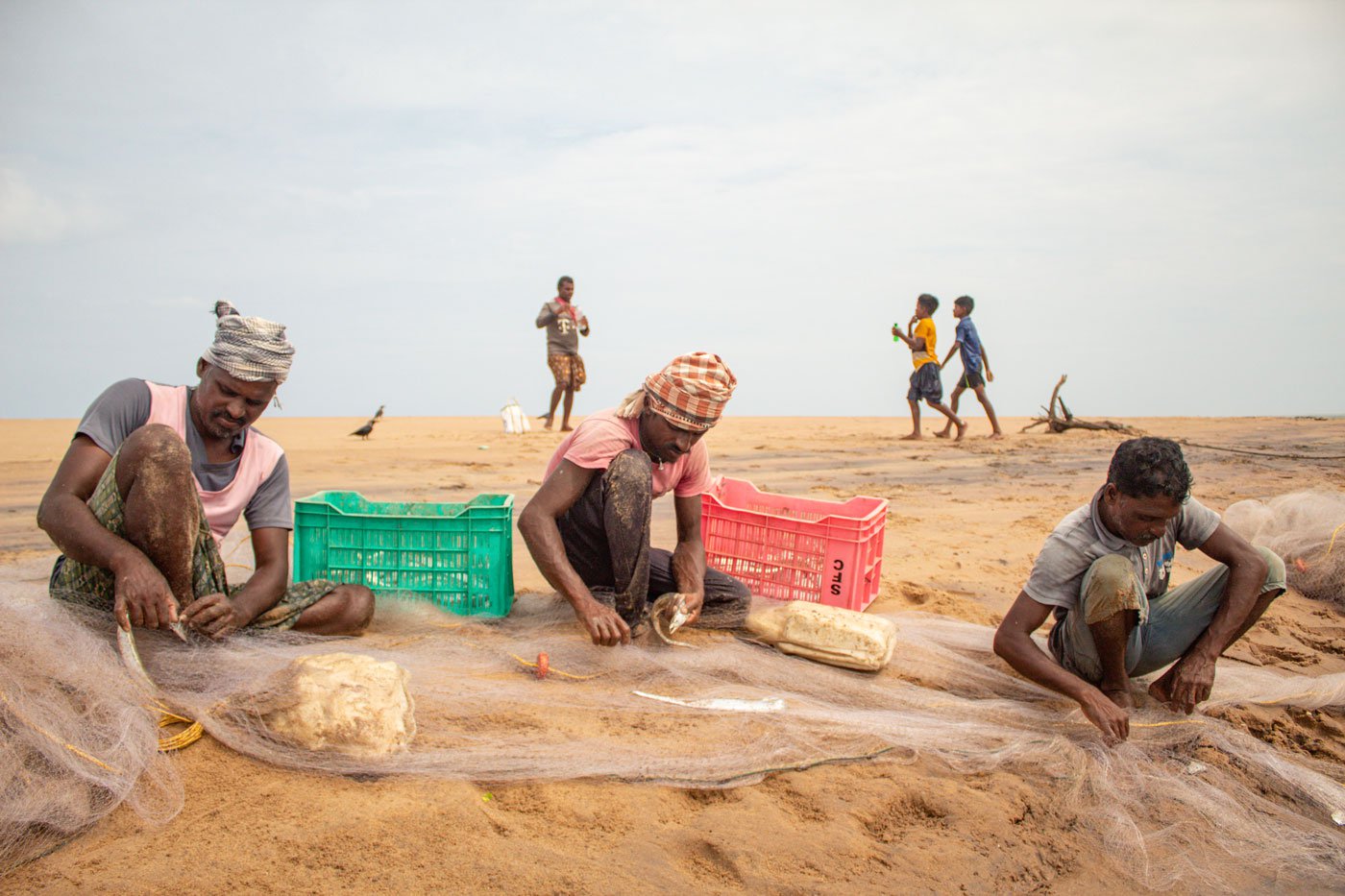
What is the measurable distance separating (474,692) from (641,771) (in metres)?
0.62

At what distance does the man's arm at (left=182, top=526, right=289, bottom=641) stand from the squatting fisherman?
249cm

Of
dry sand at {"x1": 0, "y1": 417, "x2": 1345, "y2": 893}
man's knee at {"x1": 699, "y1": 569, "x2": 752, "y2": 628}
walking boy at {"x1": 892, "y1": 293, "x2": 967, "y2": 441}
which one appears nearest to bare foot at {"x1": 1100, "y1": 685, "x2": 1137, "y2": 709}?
dry sand at {"x1": 0, "y1": 417, "x2": 1345, "y2": 893}

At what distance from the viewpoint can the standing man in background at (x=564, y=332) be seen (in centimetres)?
1179

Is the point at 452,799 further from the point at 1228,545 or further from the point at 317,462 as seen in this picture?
the point at 317,462

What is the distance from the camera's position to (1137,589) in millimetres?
2951

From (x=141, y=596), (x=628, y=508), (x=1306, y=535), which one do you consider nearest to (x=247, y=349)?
(x=141, y=596)

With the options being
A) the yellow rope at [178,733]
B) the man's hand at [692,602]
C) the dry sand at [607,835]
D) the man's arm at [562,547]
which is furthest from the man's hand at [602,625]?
the yellow rope at [178,733]

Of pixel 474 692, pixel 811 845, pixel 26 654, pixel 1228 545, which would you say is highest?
pixel 1228 545

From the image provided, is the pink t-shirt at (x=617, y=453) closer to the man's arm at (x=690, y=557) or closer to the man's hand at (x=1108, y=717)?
the man's arm at (x=690, y=557)

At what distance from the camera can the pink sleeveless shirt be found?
3105mm

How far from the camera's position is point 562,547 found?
11.0ft

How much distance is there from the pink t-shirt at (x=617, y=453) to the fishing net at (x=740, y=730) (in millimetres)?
662

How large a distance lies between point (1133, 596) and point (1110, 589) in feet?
0.24

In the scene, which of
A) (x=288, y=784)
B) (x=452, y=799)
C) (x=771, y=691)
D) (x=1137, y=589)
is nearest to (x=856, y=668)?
(x=771, y=691)
